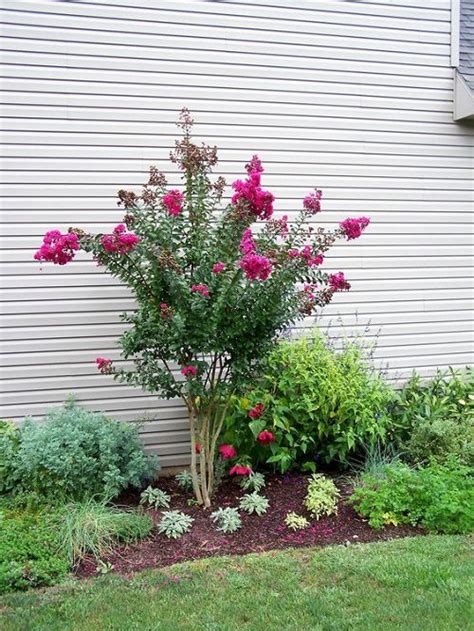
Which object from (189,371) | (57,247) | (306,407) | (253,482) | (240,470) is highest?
(57,247)

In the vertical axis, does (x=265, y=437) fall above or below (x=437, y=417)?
above

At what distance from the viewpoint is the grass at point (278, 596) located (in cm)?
278

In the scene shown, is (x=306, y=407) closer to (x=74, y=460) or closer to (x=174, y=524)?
(x=174, y=524)

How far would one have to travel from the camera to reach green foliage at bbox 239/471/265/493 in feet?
14.5

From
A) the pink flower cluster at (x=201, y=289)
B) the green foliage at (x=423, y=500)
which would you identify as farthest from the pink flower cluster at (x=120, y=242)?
the green foliage at (x=423, y=500)

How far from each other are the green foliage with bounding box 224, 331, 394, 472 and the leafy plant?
60cm

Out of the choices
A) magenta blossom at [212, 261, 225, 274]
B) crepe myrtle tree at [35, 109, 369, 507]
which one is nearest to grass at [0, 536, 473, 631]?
crepe myrtle tree at [35, 109, 369, 507]

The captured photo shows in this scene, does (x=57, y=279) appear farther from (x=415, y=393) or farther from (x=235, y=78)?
(x=415, y=393)

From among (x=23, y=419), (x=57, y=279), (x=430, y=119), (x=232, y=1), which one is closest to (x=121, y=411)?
(x=23, y=419)

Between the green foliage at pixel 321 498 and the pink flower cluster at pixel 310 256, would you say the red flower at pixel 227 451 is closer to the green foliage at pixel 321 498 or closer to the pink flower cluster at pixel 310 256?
the green foliage at pixel 321 498

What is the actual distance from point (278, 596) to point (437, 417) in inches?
104

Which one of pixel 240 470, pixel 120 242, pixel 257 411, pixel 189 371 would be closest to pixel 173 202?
pixel 120 242

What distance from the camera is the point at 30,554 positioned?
3.40 metres

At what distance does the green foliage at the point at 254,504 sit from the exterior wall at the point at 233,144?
3.26 ft
